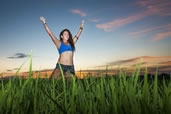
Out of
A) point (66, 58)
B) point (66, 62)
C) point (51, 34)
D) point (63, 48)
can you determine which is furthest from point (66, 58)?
point (51, 34)

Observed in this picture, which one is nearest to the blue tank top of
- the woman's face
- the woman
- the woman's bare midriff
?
the woman

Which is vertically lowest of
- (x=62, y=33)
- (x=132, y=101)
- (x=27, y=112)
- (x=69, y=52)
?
(x=27, y=112)

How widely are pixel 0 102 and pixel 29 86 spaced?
0.31 metres

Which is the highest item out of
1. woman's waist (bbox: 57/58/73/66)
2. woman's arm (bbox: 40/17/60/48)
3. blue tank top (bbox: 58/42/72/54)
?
woman's arm (bbox: 40/17/60/48)

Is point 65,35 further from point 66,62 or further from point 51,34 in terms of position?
point 66,62

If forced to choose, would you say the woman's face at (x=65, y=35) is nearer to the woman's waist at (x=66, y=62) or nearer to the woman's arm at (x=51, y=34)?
the woman's arm at (x=51, y=34)

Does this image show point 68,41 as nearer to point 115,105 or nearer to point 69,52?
point 69,52

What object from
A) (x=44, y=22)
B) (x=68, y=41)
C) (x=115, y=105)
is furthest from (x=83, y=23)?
(x=115, y=105)

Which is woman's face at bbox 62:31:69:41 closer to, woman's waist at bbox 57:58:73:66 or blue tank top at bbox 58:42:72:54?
blue tank top at bbox 58:42:72:54

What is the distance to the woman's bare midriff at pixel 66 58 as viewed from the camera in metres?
8.81

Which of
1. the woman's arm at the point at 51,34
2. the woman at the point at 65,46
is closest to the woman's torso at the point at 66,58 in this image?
the woman at the point at 65,46

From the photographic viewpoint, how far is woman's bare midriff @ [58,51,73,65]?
8810mm

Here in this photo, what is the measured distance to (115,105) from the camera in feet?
5.32

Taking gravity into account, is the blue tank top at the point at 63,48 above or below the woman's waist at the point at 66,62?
above
